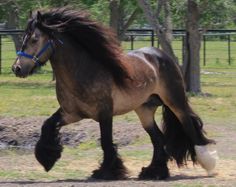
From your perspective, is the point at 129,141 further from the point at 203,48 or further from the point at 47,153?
the point at 203,48

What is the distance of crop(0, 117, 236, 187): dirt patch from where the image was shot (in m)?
8.11

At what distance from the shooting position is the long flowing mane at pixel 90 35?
26.9ft

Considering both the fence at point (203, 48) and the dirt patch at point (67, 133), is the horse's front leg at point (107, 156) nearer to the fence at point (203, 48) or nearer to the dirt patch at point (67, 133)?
the dirt patch at point (67, 133)

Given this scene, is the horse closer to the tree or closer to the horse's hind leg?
the horse's hind leg

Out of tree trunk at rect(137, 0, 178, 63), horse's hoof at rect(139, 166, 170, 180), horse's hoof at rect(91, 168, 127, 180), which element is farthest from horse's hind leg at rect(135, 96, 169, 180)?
tree trunk at rect(137, 0, 178, 63)

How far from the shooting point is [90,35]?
827 cm

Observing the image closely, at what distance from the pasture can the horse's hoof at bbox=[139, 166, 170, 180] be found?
0.13 meters

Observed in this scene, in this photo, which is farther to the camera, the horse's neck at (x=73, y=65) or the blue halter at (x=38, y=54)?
the horse's neck at (x=73, y=65)

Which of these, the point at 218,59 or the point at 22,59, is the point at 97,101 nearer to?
the point at 22,59

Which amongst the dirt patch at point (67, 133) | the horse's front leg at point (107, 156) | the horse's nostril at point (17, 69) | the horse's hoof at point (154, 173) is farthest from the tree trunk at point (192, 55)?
the horse's nostril at point (17, 69)

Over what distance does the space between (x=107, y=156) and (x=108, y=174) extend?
229 millimetres

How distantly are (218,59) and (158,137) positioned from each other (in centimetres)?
2593

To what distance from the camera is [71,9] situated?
8.45 metres

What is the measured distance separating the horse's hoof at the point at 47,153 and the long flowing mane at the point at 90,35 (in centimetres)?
109
